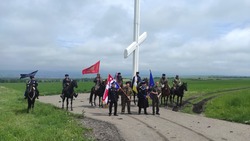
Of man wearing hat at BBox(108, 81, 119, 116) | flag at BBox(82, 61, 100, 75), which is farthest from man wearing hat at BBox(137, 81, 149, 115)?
flag at BBox(82, 61, 100, 75)

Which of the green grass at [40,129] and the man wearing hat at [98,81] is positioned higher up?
the man wearing hat at [98,81]

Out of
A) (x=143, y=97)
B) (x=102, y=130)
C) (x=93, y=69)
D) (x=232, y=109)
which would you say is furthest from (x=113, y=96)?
(x=232, y=109)

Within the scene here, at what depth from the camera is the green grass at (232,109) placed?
20.6 metres

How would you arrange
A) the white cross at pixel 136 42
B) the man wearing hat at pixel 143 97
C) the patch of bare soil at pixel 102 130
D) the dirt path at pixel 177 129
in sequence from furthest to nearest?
the white cross at pixel 136 42, the man wearing hat at pixel 143 97, the dirt path at pixel 177 129, the patch of bare soil at pixel 102 130

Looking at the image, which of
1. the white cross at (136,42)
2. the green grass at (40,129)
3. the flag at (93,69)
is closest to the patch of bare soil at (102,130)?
the green grass at (40,129)

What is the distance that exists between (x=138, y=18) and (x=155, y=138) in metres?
22.3

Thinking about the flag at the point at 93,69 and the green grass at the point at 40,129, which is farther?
the flag at the point at 93,69

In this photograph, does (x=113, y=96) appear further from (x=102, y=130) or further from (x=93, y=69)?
(x=93, y=69)

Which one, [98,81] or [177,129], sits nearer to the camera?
[177,129]

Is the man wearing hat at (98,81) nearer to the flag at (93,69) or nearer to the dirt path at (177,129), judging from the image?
the flag at (93,69)

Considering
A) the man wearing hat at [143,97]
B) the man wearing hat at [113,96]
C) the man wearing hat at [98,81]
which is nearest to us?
the man wearing hat at [113,96]

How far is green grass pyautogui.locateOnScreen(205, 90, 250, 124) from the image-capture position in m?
20.6

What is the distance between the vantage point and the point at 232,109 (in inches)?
923

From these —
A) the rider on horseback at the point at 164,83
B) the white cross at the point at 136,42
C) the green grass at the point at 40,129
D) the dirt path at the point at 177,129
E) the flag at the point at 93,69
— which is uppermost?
the white cross at the point at 136,42
